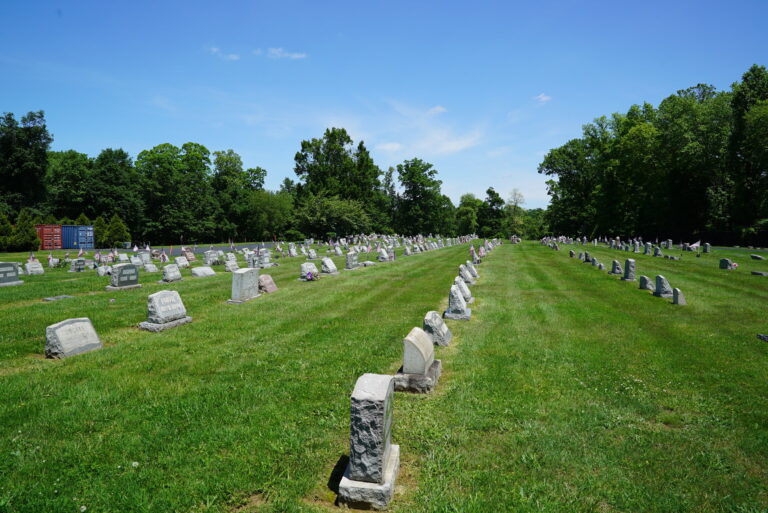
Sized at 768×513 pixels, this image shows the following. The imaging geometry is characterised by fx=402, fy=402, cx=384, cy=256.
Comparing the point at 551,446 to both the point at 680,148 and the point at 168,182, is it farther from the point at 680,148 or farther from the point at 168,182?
the point at 168,182

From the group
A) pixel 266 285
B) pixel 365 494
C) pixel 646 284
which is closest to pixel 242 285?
pixel 266 285

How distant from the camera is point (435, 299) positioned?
15062 millimetres

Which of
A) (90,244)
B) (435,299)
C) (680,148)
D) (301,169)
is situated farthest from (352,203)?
(435,299)

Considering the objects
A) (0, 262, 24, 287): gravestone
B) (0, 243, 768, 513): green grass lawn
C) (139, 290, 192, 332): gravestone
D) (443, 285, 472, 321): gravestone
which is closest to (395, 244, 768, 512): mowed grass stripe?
(0, 243, 768, 513): green grass lawn

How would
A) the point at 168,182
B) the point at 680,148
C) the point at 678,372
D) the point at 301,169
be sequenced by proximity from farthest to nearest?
the point at 301,169, the point at 168,182, the point at 680,148, the point at 678,372

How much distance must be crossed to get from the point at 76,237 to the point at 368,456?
2059 inches

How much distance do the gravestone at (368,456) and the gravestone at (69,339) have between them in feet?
24.3

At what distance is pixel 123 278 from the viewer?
53.1 ft

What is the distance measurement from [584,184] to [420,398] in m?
81.7

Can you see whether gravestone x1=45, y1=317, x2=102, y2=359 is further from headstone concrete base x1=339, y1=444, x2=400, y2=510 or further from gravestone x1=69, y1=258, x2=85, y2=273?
gravestone x1=69, y1=258, x2=85, y2=273

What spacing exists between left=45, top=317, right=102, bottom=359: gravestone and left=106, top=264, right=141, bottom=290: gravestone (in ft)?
26.2

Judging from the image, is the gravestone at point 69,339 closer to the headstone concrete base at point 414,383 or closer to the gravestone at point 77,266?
the headstone concrete base at point 414,383

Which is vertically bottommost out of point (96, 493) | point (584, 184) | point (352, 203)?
point (96, 493)

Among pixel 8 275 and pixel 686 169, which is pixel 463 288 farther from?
pixel 686 169
